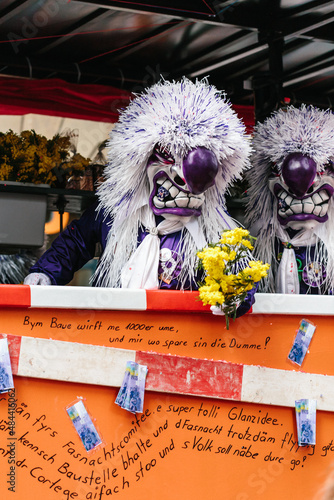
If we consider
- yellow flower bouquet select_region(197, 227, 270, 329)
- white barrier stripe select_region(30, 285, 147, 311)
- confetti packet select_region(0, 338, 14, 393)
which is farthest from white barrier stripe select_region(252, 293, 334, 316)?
confetti packet select_region(0, 338, 14, 393)

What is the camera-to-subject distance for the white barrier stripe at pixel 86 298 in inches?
80.1

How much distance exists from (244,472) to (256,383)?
293 mm

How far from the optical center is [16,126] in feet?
13.5

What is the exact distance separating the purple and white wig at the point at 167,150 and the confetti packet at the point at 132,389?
520mm

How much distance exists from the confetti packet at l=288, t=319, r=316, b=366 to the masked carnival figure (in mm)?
453

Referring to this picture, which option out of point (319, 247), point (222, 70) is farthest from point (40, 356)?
point (222, 70)

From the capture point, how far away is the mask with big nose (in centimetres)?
250

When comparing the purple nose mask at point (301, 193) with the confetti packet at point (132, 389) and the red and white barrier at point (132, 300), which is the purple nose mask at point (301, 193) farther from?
the confetti packet at point (132, 389)

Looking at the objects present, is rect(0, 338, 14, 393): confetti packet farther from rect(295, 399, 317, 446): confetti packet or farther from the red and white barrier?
rect(295, 399, 317, 446): confetti packet

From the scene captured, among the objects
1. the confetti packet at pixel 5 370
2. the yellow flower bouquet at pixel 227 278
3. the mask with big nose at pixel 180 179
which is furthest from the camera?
the mask with big nose at pixel 180 179

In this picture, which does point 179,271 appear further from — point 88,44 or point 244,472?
point 88,44

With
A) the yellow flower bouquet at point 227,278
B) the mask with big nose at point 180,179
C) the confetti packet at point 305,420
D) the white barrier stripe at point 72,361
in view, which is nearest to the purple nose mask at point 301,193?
the mask with big nose at point 180,179

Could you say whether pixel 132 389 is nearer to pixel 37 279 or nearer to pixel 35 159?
pixel 37 279

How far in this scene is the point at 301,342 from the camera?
2.33 metres
